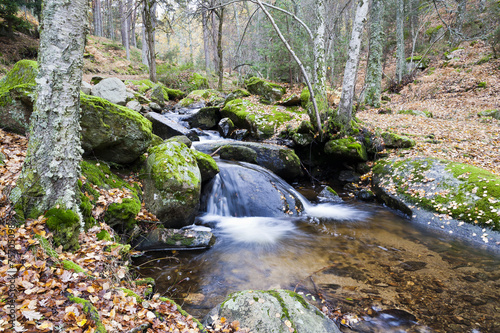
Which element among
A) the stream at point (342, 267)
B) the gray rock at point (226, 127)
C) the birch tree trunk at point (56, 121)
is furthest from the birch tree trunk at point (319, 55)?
the birch tree trunk at point (56, 121)

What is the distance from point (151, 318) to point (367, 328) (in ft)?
9.34

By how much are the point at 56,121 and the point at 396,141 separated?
10401mm

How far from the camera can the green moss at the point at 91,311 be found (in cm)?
208

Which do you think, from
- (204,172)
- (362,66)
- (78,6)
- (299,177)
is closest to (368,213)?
(299,177)

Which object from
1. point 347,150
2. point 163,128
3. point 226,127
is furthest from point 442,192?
point 226,127

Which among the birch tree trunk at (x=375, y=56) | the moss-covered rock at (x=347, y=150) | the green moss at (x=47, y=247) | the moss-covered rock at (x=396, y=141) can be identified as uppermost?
the birch tree trunk at (x=375, y=56)

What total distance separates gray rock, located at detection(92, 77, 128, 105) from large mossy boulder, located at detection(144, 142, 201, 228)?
5.02 meters

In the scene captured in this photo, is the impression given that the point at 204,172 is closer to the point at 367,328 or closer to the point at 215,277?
Result: the point at 215,277

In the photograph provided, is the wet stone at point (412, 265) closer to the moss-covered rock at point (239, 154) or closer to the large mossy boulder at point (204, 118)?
the moss-covered rock at point (239, 154)

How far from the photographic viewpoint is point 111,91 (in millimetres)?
9820

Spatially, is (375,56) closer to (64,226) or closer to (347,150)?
(347,150)

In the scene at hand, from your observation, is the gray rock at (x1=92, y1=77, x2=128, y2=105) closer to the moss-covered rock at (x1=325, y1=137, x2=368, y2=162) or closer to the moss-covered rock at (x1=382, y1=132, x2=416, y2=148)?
the moss-covered rock at (x1=325, y1=137, x2=368, y2=162)

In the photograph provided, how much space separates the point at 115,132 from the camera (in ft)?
17.8

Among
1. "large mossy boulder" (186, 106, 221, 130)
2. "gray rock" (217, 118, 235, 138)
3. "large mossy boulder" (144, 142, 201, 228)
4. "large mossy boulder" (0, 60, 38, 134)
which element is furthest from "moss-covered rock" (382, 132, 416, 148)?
"large mossy boulder" (0, 60, 38, 134)
